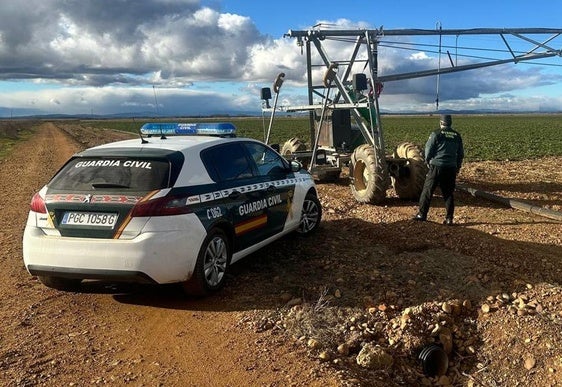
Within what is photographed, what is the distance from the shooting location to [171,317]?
15.9 feet

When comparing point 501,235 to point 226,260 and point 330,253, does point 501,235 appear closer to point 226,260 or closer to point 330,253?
point 330,253

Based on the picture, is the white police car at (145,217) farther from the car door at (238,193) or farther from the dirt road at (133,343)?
the dirt road at (133,343)

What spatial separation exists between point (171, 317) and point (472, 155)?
19.8 m

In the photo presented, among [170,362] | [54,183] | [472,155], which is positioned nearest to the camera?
[170,362]

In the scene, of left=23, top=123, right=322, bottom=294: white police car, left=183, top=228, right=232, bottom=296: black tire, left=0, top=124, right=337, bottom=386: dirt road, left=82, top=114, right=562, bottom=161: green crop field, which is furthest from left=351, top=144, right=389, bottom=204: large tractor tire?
left=0, top=124, right=337, bottom=386: dirt road

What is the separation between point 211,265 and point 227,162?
47.5 inches

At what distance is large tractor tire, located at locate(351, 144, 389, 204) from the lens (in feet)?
32.8

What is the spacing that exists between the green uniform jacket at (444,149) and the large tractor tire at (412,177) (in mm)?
1813

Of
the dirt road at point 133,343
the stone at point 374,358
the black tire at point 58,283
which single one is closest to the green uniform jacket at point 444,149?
the dirt road at point 133,343

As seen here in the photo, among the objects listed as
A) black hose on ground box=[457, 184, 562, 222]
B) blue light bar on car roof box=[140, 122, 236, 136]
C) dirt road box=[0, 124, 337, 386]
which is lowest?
dirt road box=[0, 124, 337, 386]

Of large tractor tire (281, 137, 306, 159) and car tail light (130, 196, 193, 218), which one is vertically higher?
car tail light (130, 196, 193, 218)

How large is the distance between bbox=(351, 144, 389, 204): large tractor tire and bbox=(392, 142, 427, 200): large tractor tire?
0.66 meters

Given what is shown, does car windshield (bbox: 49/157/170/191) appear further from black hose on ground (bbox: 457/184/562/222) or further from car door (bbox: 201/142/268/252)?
black hose on ground (bbox: 457/184/562/222)

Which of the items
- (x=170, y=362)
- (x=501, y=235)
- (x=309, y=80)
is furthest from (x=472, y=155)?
(x=170, y=362)
